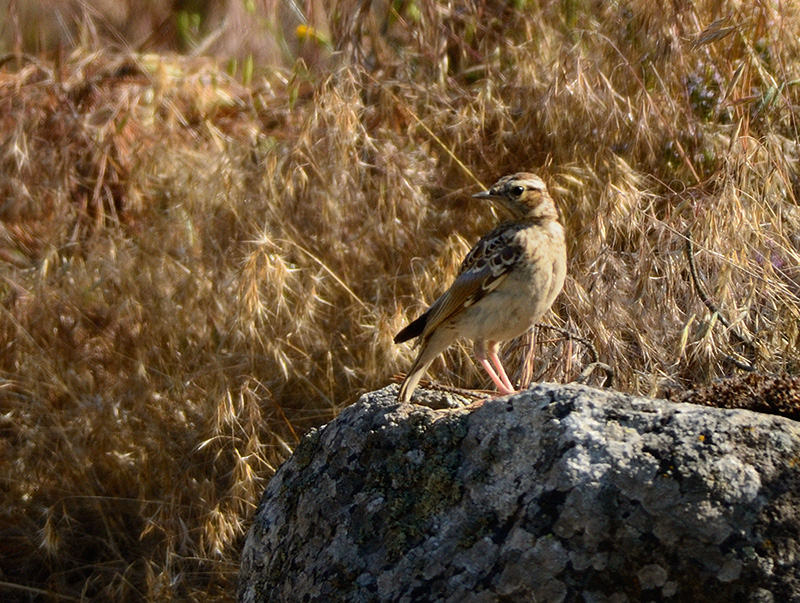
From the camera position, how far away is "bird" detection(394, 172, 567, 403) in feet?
13.4

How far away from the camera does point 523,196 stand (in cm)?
433

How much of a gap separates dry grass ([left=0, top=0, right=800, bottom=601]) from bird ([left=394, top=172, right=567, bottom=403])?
527mm

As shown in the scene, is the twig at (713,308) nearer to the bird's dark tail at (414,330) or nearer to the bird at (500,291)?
the bird at (500,291)

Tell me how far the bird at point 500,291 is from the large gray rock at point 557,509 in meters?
0.87

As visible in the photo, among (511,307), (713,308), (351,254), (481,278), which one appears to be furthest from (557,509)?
(351,254)

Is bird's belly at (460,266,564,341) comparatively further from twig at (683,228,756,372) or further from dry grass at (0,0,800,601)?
twig at (683,228,756,372)

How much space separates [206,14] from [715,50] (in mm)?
4974

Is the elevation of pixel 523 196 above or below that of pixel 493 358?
above

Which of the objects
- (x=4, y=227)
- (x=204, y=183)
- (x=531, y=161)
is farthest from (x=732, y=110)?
(x=4, y=227)

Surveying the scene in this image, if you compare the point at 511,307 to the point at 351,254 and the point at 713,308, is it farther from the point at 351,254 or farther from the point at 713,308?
the point at 351,254

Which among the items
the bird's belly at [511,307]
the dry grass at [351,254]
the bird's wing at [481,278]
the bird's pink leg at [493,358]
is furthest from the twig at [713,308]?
the bird's pink leg at [493,358]

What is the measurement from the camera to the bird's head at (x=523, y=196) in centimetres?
432

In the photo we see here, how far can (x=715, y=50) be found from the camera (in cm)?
539

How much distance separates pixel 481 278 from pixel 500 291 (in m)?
0.11
